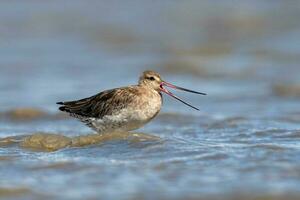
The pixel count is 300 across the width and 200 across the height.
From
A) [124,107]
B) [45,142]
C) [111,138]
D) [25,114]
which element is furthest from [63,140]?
[25,114]

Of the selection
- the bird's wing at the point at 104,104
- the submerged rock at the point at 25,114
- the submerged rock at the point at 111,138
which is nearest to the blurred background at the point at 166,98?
the submerged rock at the point at 25,114

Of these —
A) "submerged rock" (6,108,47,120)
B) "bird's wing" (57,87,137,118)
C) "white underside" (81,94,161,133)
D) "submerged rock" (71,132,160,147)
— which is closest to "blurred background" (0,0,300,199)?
"submerged rock" (6,108,47,120)

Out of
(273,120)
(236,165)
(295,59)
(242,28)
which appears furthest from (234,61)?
(236,165)

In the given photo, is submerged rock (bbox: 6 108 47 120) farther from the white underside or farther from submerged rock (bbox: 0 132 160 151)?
the white underside

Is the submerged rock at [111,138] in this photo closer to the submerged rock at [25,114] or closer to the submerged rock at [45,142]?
the submerged rock at [45,142]

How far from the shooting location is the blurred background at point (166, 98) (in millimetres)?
7664

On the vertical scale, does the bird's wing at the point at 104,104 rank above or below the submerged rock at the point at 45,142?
above

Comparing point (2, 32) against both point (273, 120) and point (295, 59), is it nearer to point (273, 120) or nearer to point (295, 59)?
point (295, 59)

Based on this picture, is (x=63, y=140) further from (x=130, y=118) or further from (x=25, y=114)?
(x=25, y=114)

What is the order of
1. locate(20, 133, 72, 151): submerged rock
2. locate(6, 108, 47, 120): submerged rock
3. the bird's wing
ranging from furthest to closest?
locate(6, 108, 47, 120): submerged rock
the bird's wing
locate(20, 133, 72, 151): submerged rock

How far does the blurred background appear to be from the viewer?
7664mm

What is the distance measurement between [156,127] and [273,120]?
1554mm

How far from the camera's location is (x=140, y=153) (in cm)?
892

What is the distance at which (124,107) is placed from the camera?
991cm
